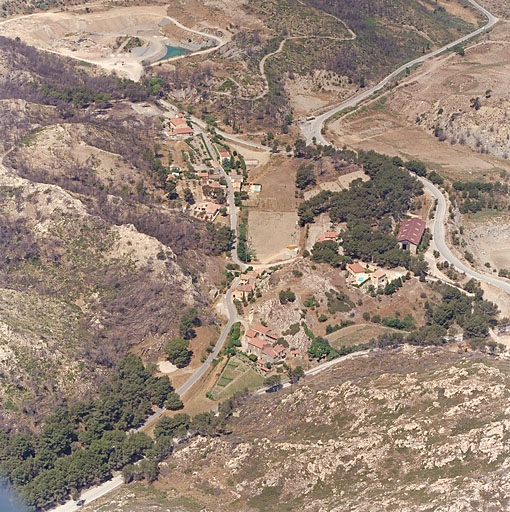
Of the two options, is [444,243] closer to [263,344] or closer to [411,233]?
[411,233]

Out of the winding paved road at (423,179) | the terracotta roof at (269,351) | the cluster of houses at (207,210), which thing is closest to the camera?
the terracotta roof at (269,351)

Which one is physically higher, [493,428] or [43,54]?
[43,54]

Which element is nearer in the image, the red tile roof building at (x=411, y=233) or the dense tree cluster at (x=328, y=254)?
the dense tree cluster at (x=328, y=254)

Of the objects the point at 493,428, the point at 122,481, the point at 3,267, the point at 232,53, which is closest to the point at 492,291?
the point at 493,428

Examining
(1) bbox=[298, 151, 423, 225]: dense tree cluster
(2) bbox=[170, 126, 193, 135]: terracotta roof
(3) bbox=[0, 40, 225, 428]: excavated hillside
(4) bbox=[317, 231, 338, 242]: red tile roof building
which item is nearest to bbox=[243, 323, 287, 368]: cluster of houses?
(3) bbox=[0, 40, 225, 428]: excavated hillside

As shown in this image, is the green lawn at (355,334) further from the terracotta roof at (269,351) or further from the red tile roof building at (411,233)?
the red tile roof building at (411,233)

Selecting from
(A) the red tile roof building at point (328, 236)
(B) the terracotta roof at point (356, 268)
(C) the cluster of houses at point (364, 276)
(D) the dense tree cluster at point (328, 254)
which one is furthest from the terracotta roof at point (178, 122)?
(C) the cluster of houses at point (364, 276)

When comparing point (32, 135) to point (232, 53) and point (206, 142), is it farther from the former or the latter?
point (232, 53)
